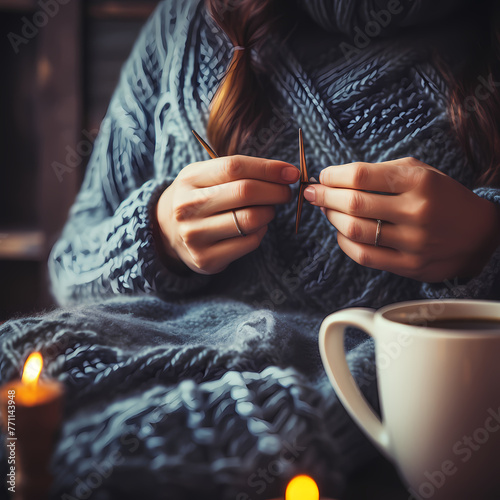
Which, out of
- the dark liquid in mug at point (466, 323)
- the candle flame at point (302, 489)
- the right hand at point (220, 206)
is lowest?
the candle flame at point (302, 489)

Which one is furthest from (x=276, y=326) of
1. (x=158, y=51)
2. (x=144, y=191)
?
(x=158, y=51)

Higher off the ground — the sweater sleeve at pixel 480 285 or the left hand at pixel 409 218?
the left hand at pixel 409 218

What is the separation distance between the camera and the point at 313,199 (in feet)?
Result: 1.12

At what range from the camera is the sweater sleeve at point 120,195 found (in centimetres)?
39

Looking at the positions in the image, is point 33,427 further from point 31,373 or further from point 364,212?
point 364,212

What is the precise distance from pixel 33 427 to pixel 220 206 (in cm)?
21

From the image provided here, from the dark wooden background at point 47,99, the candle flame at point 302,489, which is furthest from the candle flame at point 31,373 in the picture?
the dark wooden background at point 47,99

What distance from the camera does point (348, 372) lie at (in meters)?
0.23

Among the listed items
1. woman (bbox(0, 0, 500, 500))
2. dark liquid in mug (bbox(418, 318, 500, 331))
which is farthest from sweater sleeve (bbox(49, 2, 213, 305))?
dark liquid in mug (bbox(418, 318, 500, 331))

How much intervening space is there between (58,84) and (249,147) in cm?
28

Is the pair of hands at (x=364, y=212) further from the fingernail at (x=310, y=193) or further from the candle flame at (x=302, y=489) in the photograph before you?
the candle flame at (x=302, y=489)

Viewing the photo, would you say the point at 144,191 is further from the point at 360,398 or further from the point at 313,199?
the point at 360,398

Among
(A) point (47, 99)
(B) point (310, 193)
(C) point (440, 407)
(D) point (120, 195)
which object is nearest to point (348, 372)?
(C) point (440, 407)

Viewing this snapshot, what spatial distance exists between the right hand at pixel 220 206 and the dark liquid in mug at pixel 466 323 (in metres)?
0.14
